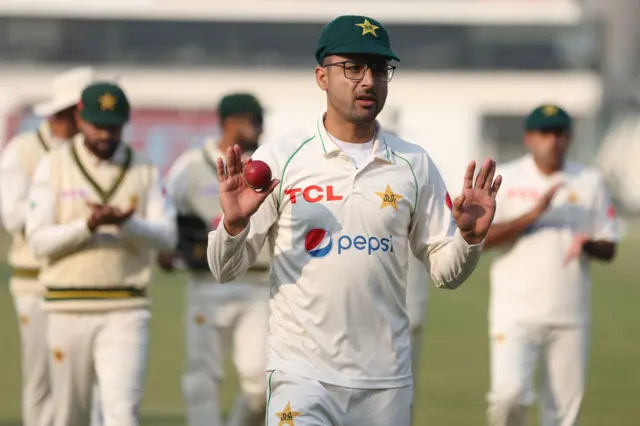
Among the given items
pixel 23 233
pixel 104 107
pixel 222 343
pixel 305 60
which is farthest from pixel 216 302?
pixel 305 60

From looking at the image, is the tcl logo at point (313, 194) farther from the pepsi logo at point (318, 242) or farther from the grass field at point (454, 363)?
the grass field at point (454, 363)

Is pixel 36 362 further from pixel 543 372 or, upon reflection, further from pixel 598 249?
pixel 598 249

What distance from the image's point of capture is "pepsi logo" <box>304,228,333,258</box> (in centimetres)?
634

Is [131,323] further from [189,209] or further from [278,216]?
[278,216]

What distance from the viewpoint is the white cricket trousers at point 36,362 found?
1027 centimetres

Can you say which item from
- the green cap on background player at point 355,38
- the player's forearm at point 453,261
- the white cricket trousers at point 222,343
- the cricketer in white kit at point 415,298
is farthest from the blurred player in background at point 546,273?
the green cap on background player at point 355,38

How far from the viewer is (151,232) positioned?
889 centimetres

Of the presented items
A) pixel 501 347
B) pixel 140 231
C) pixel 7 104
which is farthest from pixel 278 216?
pixel 7 104

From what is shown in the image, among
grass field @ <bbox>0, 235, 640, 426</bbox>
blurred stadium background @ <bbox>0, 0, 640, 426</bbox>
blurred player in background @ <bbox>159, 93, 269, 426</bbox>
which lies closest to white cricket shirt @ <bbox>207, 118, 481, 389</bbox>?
blurred player in background @ <bbox>159, 93, 269, 426</bbox>

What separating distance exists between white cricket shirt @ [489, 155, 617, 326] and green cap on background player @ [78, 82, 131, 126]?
9.10 ft

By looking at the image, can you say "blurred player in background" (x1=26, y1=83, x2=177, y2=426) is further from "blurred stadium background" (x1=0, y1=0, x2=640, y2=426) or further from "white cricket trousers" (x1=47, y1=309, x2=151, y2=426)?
"blurred stadium background" (x1=0, y1=0, x2=640, y2=426)

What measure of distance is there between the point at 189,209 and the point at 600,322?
36.9 feet

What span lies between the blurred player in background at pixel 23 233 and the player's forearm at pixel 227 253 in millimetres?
4111

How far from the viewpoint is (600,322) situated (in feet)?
67.9
